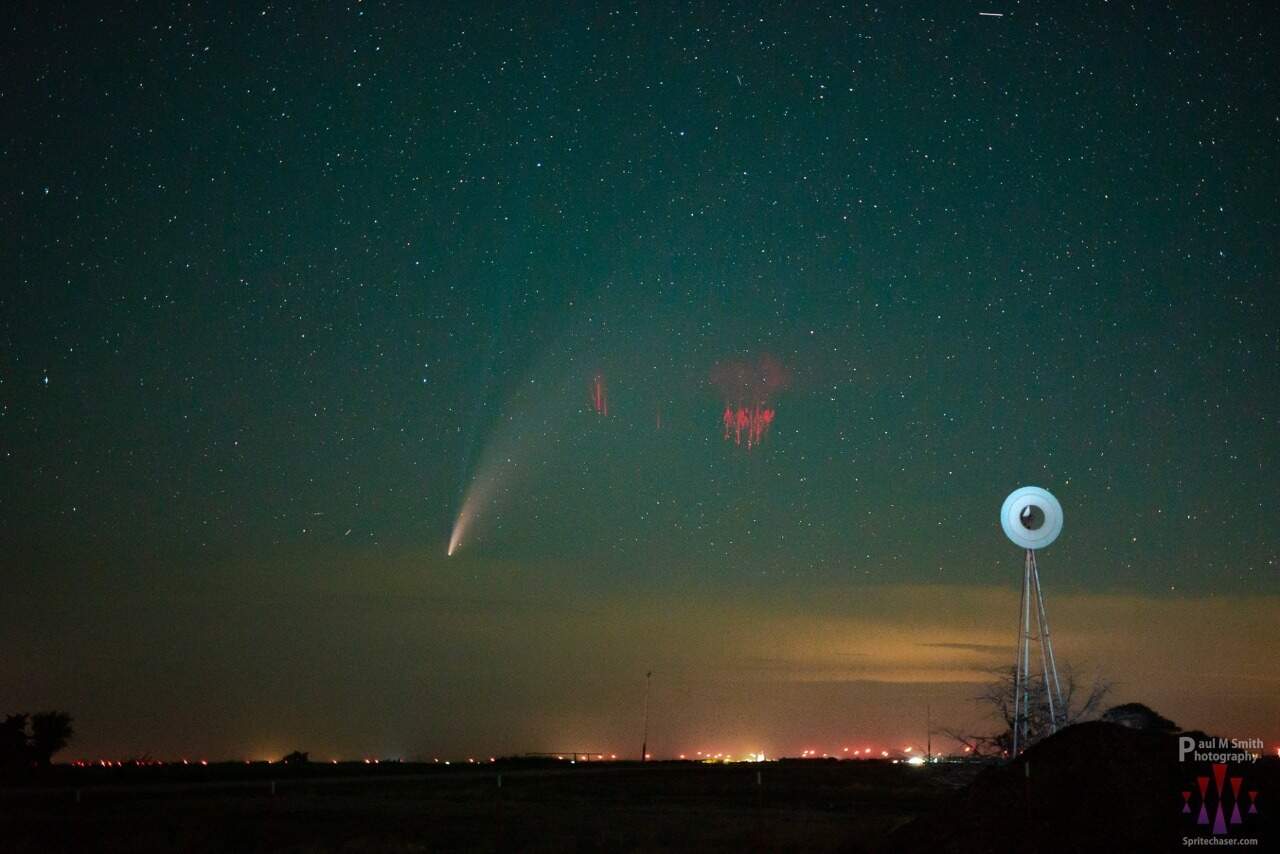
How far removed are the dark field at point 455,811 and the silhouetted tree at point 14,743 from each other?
7.25 meters

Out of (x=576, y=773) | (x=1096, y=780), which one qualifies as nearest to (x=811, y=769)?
(x=576, y=773)

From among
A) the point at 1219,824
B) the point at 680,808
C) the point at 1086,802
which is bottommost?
the point at 680,808

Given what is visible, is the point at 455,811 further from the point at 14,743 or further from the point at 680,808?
the point at 14,743

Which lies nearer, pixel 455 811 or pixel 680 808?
pixel 455 811

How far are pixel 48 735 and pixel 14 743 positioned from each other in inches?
79.4

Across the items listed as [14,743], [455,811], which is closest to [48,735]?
[14,743]

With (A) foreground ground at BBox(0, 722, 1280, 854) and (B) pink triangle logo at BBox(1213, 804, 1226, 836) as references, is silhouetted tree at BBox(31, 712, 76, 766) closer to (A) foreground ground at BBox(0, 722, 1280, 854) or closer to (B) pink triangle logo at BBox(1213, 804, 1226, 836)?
(A) foreground ground at BBox(0, 722, 1280, 854)

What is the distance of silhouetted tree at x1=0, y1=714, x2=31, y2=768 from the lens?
62219 millimetres

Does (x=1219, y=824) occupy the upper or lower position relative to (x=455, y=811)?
upper

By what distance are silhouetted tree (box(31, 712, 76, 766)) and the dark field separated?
866cm

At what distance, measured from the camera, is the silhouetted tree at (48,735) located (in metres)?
64.9

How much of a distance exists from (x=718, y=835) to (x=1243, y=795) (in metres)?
13.7

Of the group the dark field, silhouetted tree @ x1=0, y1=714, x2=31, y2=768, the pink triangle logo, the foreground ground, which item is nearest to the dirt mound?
the foreground ground

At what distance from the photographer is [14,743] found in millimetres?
63656
